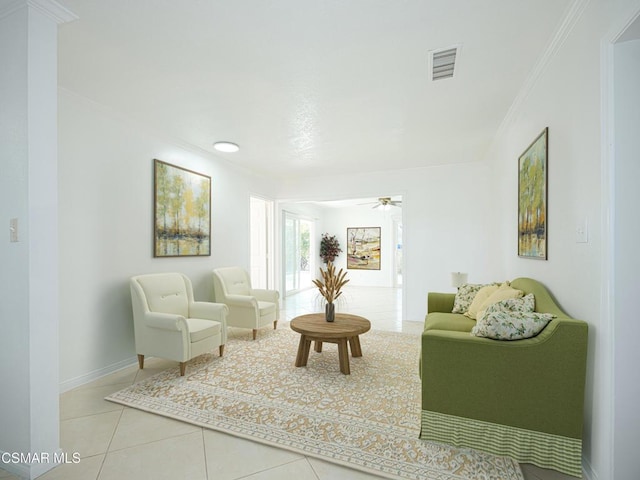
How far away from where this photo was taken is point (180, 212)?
4023 millimetres

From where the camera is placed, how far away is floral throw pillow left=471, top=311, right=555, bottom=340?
1.82 m

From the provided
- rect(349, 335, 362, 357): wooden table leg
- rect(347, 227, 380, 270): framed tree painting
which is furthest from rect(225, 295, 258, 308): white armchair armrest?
rect(347, 227, 380, 270): framed tree painting

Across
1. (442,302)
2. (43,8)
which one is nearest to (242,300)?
(442,302)

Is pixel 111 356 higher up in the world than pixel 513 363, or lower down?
lower down

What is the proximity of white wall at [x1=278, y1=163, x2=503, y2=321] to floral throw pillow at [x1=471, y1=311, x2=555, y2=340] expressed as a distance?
10.5ft

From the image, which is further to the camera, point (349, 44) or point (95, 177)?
point (95, 177)

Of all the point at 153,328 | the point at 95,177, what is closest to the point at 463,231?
the point at 153,328

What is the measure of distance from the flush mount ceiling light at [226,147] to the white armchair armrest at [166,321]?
223 cm

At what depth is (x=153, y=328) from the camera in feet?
10.0

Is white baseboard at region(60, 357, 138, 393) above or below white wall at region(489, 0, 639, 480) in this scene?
below

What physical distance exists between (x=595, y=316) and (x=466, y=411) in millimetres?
879

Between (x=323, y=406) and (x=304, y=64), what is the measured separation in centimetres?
258

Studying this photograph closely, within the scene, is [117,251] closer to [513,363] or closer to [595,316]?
[513,363]

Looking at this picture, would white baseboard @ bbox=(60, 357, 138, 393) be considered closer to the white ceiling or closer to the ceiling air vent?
the white ceiling
